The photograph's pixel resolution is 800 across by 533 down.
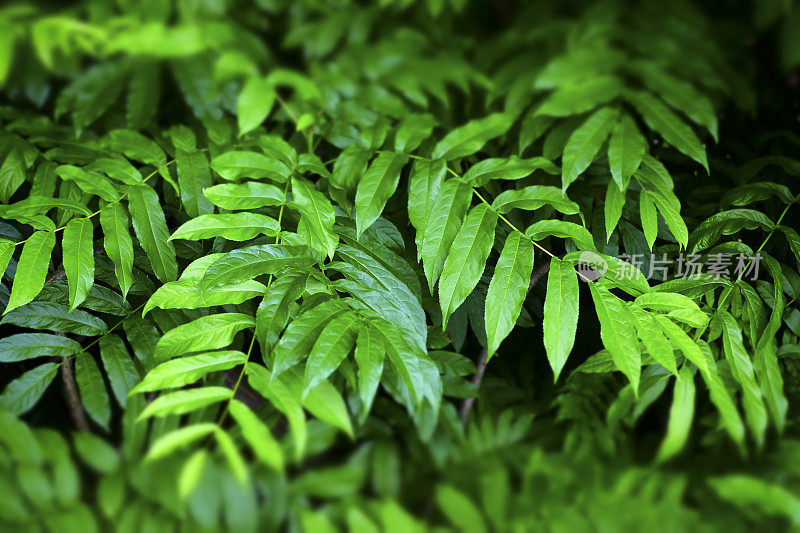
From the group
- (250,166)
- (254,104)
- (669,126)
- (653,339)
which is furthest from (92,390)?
(669,126)

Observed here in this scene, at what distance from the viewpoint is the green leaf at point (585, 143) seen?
85 cm

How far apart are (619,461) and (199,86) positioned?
101 cm

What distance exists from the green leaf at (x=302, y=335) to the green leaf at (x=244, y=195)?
21cm

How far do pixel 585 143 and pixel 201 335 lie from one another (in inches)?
28.9

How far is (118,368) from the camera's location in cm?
76

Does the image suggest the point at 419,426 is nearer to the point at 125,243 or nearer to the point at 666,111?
the point at 125,243

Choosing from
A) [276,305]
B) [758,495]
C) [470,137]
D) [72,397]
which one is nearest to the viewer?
[758,495]

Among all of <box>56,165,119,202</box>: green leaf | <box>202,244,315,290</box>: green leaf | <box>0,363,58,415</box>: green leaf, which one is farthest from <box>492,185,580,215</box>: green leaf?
<box>0,363,58,415</box>: green leaf

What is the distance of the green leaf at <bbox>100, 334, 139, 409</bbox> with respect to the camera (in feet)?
2.44

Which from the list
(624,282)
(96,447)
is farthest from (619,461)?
(96,447)

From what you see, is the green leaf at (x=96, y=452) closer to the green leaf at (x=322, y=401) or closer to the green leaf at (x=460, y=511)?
the green leaf at (x=322, y=401)

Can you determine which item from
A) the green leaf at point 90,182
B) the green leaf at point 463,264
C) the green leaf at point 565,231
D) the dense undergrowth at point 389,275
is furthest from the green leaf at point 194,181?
the green leaf at point 565,231

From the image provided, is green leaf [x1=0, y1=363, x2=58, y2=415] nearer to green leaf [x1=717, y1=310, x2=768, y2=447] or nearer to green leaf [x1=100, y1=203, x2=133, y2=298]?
green leaf [x1=100, y1=203, x2=133, y2=298]

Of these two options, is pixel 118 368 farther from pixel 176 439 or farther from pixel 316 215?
pixel 316 215
